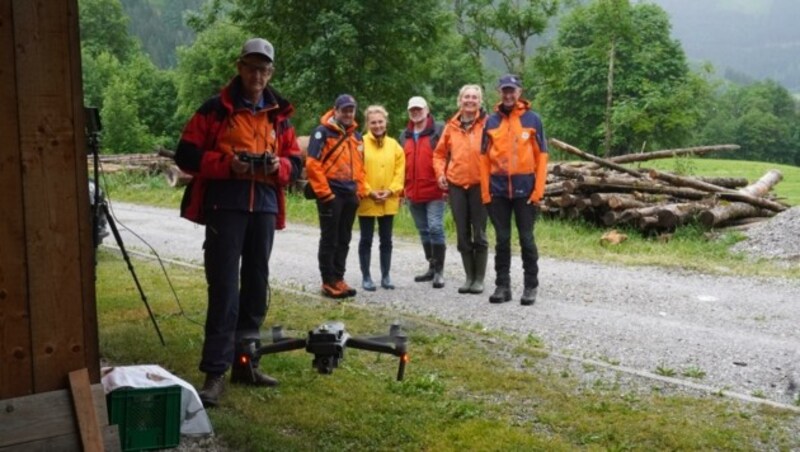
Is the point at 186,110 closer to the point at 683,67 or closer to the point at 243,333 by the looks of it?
the point at 683,67

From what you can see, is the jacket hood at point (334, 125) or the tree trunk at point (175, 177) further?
the tree trunk at point (175, 177)

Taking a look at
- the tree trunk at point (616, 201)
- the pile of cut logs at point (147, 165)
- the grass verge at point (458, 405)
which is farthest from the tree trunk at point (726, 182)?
the pile of cut logs at point (147, 165)

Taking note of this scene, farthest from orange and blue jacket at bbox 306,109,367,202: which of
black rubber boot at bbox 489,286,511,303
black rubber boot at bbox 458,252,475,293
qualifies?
black rubber boot at bbox 489,286,511,303

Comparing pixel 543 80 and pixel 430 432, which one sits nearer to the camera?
pixel 430 432

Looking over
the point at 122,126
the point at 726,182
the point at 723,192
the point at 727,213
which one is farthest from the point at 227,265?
the point at 122,126

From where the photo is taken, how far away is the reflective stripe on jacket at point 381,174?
30.6 feet

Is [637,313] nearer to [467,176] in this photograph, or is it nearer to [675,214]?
[467,176]

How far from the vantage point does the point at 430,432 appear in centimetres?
479

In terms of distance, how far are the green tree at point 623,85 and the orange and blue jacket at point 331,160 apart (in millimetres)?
26031

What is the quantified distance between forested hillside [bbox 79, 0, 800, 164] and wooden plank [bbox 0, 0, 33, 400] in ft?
56.5

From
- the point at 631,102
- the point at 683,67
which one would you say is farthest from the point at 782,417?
the point at 683,67

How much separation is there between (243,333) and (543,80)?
22.6m

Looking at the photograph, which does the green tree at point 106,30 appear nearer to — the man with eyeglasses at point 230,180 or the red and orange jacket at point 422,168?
the red and orange jacket at point 422,168

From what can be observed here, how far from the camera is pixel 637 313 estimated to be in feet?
28.1
